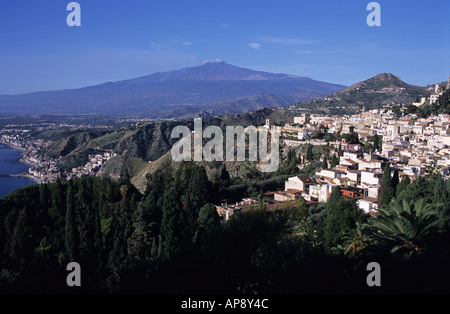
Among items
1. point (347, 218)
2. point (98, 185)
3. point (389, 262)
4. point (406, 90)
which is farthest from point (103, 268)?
point (406, 90)

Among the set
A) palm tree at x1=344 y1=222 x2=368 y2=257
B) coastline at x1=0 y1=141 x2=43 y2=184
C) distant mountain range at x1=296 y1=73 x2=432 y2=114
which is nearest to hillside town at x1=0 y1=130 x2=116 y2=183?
coastline at x1=0 y1=141 x2=43 y2=184

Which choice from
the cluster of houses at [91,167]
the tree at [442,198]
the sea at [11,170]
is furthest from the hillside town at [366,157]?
the tree at [442,198]

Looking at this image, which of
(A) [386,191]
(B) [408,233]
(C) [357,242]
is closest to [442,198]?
(A) [386,191]

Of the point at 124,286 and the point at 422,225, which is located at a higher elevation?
the point at 422,225

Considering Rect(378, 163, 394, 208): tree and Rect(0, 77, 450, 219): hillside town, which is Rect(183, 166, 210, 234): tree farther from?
Rect(378, 163, 394, 208): tree

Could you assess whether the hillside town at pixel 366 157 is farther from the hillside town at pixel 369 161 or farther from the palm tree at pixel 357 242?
the palm tree at pixel 357 242
